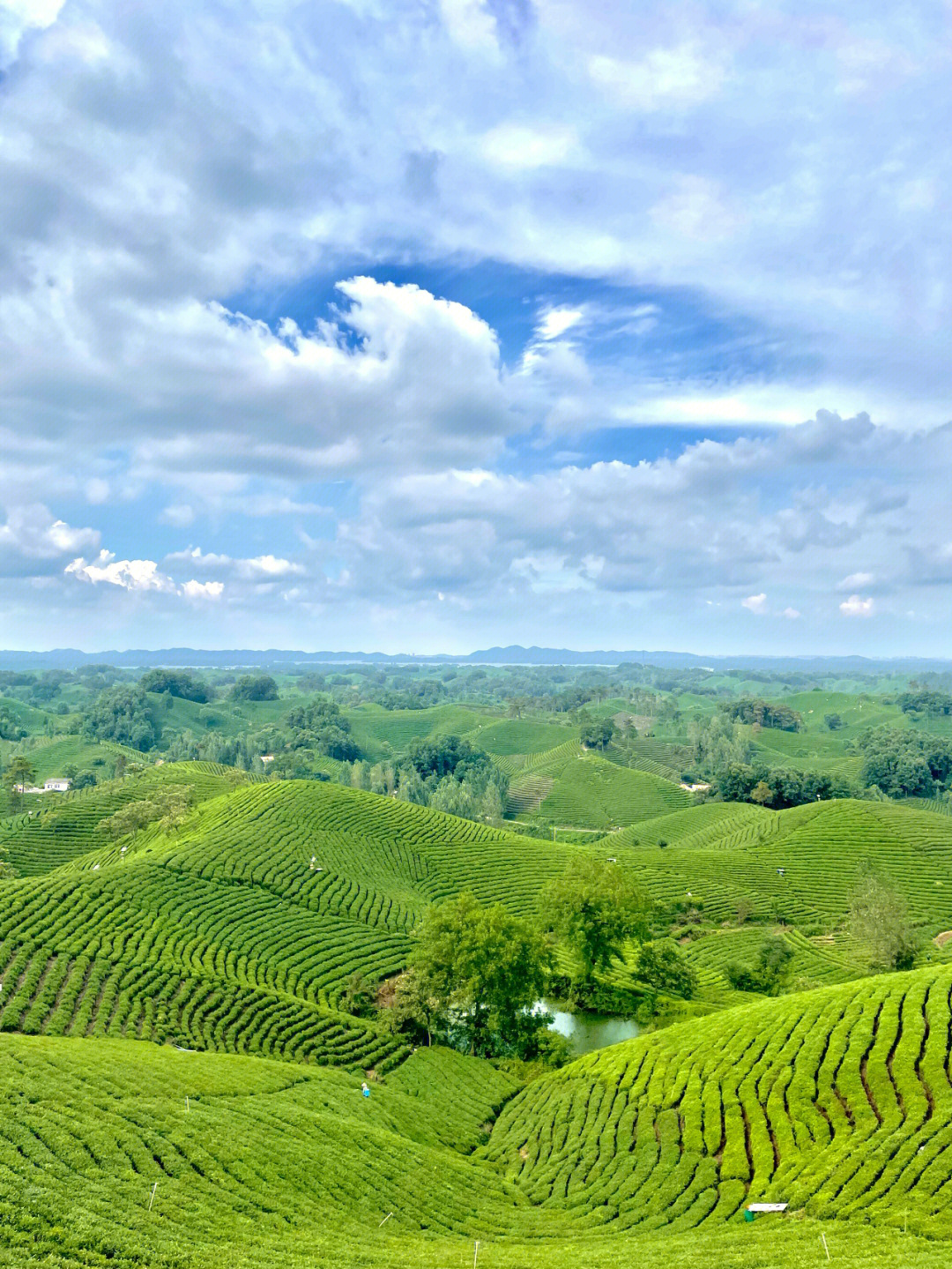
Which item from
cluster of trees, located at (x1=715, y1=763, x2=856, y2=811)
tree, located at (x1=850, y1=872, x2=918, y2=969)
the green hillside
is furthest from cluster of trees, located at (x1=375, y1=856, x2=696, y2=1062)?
cluster of trees, located at (x1=715, y1=763, x2=856, y2=811)

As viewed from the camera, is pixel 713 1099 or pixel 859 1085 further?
pixel 713 1099

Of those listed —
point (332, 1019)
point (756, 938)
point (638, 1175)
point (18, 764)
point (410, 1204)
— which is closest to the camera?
point (410, 1204)

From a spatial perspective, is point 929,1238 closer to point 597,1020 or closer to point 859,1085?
point 859,1085

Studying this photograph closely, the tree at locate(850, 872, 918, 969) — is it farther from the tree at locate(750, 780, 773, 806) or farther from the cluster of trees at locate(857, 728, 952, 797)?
the cluster of trees at locate(857, 728, 952, 797)

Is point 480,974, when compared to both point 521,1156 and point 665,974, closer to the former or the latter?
point 521,1156

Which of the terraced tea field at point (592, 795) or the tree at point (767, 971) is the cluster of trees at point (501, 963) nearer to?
the tree at point (767, 971)

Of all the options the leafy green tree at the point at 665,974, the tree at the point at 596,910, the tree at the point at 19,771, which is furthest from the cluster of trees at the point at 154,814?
the leafy green tree at the point at 665,974

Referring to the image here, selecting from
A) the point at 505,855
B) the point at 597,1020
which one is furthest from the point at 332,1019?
the point at 505,855
